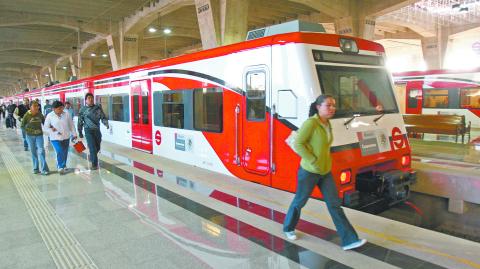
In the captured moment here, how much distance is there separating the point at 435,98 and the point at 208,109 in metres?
12.2

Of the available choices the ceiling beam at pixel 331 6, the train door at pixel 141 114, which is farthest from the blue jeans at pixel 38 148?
the ceiling beam at pixel 331 6

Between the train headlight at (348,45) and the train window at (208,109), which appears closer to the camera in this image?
the train headlight at (348,45)

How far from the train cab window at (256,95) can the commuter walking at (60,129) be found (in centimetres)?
410

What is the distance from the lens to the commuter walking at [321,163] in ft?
11.5

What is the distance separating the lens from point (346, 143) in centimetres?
467

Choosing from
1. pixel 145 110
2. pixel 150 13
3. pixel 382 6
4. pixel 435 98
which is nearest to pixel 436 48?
pixel 382 6

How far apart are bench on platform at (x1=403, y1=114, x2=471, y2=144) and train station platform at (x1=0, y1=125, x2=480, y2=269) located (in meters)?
7.78

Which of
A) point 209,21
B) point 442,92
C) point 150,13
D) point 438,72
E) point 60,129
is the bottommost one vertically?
point 60,129

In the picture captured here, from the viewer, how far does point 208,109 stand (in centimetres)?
649

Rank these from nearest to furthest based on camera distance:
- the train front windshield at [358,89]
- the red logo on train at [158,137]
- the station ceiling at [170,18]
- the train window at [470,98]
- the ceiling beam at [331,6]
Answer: the train front windshield at [358,89], the red logo on train at [158,137], the train window at [470,98], the ceiling beam at [331,6], the station ceiling at [170,18]

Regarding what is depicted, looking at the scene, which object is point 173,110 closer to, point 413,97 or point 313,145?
point 313,145

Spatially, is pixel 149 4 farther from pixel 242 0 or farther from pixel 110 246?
pixel 110 246

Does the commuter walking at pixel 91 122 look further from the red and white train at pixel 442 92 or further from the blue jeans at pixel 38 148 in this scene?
the red and white train at pixel 442 92

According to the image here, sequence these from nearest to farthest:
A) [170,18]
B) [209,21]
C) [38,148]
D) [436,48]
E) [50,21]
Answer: [38,148] → [209,21] → [50,21] → [170,18] → [436,48]
